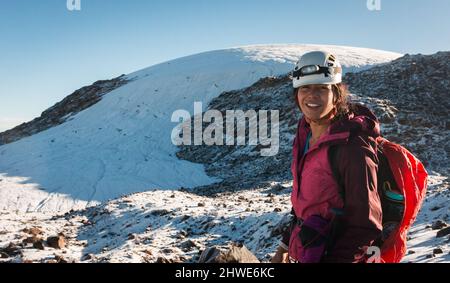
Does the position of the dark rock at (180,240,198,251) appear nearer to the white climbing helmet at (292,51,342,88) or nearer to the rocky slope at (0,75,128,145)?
the white climbing helmet at (292,51,342,88)

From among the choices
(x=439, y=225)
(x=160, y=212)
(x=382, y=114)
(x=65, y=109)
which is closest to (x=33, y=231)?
(x=160, y=212)

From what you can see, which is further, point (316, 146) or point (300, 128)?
point (300, 128)

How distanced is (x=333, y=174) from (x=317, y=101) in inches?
23.6

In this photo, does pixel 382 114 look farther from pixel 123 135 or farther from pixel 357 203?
pixel 357 203

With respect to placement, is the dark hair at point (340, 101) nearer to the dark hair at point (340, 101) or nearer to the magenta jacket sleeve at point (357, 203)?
the dark hair at point (340, 101)

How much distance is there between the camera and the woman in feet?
8.47

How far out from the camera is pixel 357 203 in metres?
2.56

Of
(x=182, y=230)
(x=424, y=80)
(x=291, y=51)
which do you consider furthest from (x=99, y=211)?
(x=291, y=51)

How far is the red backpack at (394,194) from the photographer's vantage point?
9.26 ft

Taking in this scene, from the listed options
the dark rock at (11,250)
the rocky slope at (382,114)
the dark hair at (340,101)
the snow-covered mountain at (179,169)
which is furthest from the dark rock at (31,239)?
the dark hair at (340,101)

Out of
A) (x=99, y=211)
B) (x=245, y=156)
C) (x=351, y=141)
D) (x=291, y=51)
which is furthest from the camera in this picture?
(x=291, y=51)

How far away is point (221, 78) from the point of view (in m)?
37.7
